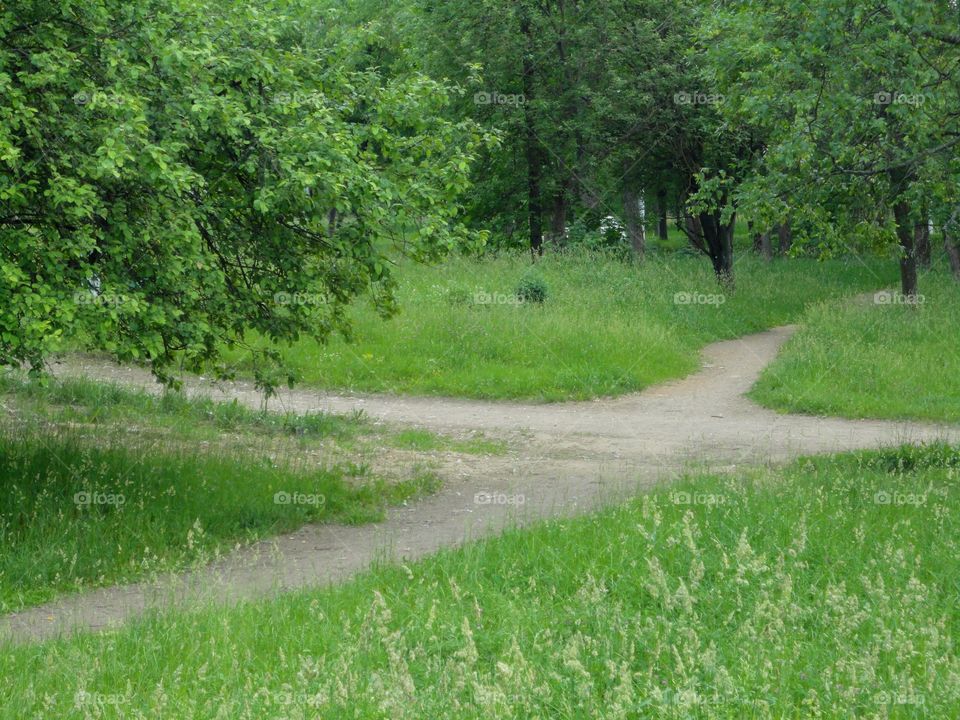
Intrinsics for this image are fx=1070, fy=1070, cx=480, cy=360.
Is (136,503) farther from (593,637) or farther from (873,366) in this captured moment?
(873,366)

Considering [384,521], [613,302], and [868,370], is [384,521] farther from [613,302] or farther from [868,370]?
[613,302]

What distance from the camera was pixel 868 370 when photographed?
15375mm

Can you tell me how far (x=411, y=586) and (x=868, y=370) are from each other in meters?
10.6

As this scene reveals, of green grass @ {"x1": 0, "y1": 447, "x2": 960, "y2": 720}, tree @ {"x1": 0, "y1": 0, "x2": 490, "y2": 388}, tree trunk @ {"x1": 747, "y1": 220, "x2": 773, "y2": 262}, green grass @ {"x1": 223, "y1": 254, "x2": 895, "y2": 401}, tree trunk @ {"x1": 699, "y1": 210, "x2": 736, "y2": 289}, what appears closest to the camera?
green grass @ {"x1": 0, "y1": 447, "x2": 960, "y2": 720}

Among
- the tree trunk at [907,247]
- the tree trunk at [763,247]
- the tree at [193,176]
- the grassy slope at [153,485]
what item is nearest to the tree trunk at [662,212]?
the tree trunk at [763,247]

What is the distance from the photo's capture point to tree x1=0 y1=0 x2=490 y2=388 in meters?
7.59

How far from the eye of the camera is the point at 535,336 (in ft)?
56.6

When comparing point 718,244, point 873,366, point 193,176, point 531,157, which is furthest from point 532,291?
point 193,176

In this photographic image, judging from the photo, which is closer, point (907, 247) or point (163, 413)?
point (163, 413)

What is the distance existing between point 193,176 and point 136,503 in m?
2.73

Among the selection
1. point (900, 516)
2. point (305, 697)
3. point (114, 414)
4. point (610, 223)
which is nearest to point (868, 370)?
point (900, 516)

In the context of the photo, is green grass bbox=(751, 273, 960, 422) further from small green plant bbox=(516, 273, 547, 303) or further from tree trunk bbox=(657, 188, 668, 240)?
tree trunk bbox=(657, 188, 668, 240)

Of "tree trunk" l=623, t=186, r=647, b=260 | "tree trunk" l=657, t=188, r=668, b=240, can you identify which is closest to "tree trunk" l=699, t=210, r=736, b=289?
"tree trunk" l=657, t=188, r=668, b=240

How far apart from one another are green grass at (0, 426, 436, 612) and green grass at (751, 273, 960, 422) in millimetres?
6430
